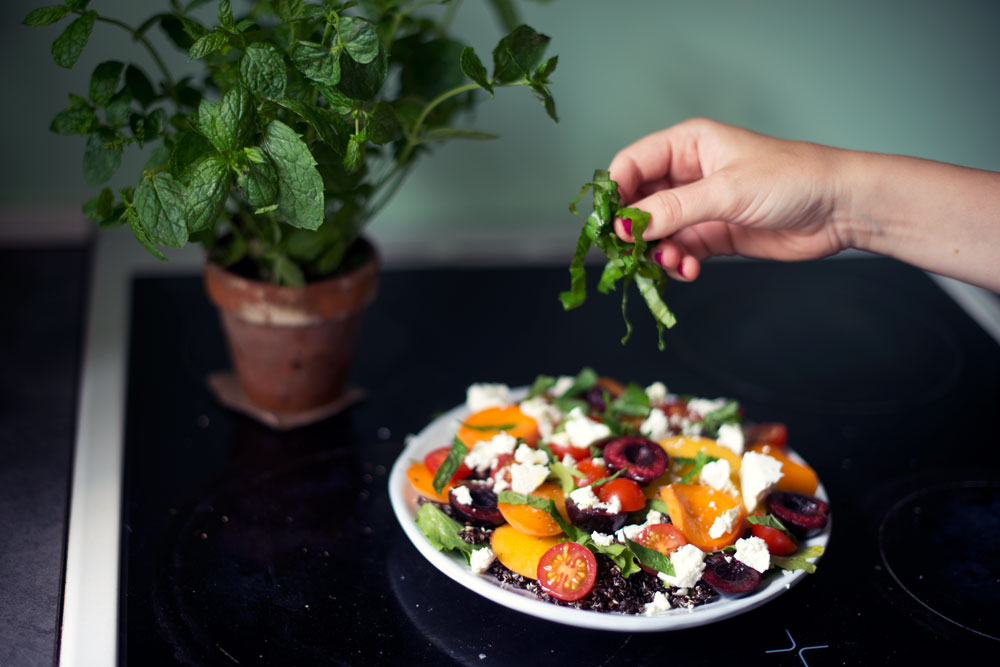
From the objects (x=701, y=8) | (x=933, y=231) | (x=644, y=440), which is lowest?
(x=644, y=440)

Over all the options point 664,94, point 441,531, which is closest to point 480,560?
point 441,531

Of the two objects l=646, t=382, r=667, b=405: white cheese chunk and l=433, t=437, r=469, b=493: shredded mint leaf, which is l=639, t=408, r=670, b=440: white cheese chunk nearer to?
l=646, t=382, r=667, b=405: white cheese chunk

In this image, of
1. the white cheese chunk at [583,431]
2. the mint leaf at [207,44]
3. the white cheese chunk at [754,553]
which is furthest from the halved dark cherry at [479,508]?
the mint leaf at [207,44]

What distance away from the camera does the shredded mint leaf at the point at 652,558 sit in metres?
0.77

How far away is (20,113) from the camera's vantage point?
1339 millimetres

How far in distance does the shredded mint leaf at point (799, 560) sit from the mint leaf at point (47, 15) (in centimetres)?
79

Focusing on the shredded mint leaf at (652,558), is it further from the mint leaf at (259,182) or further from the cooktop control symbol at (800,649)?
the mint leaf at (259,182)

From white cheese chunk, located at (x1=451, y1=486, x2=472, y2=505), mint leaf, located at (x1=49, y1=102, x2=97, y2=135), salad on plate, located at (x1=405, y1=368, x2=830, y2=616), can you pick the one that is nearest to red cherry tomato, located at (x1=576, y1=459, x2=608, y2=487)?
salad on plate, located at (x1=405, y1=368, x2=830, y2=616)

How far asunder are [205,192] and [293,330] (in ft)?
0.94

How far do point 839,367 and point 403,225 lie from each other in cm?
75

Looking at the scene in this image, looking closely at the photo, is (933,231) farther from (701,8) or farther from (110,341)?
(110,341)

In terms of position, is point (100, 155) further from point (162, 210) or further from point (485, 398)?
point (485, 398)

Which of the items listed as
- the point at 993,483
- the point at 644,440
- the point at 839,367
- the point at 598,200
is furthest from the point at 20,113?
the point at 993,483

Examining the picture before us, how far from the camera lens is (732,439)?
0.91 m
